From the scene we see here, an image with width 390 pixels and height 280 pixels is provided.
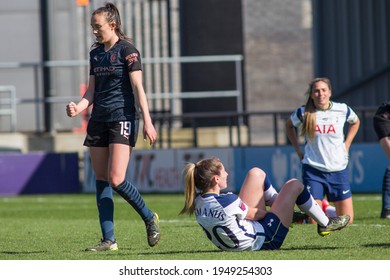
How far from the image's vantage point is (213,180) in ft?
32.7

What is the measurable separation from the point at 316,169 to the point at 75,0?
17.0 metres

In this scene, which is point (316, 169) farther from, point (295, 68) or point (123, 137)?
point (295, 68)

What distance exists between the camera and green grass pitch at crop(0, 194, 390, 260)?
394 inches

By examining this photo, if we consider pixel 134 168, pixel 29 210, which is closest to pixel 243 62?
pixel 134 168

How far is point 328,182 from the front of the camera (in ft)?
42.9

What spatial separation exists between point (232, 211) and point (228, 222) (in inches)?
3.7

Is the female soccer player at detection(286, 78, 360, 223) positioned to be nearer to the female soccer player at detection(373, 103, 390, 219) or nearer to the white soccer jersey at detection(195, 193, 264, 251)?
Answer: the female soccer player at detection(373, 103, 390, 219)

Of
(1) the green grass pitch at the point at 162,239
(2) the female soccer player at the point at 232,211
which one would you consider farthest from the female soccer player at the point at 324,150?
(2) the female soccer player at the point at 232,211

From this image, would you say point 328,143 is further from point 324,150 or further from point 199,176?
point 199,176

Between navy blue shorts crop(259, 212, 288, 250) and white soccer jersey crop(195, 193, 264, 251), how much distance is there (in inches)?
2.0

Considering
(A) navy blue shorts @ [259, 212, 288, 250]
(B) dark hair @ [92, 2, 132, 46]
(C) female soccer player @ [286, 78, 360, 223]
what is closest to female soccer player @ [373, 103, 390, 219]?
(C) female soccer player @ [286, 78, 360, 223]

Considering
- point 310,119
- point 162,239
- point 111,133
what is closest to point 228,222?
point 111,133

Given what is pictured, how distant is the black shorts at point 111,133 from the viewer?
34.7 feet
